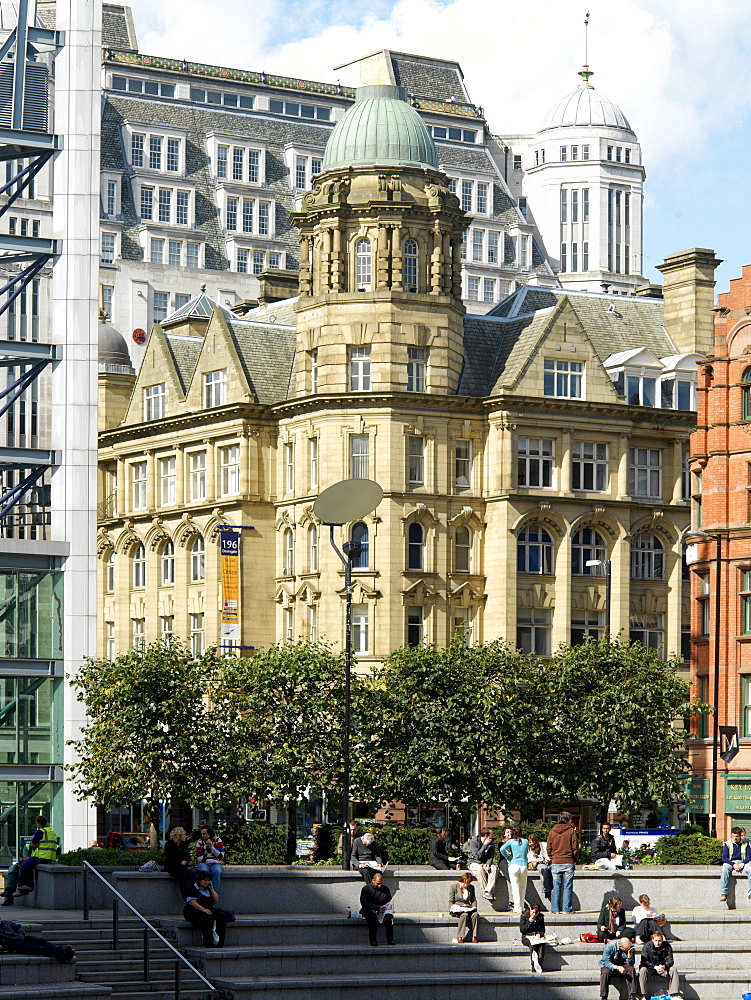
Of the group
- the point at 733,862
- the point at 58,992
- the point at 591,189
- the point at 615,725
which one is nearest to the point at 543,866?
the point at 733,862

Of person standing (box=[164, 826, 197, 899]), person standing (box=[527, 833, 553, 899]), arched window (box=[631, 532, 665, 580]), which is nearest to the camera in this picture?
person standing (box=[164, 826, 197, 899])

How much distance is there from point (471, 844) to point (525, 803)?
60.8 feet

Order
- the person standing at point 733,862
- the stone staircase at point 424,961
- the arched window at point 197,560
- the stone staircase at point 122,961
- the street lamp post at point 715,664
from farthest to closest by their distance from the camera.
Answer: the arched window at point 197,560 < the street lamp post at point 715,664 < the person standing at point 733,862 < the stone staircase at point 424,961 < the stone staircase at point 122,961

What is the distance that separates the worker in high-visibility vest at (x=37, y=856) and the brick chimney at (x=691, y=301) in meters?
52.8

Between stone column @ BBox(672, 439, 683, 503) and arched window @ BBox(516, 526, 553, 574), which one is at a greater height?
stone column @ BBox(672, 439, 683, 503)

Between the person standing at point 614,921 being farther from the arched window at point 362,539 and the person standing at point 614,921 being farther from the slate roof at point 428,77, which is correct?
the slate roof at point 428,77

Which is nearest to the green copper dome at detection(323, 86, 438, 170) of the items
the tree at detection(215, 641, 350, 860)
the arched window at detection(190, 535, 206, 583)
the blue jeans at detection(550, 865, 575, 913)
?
the arched window at detection(190, 535, 206, 583)

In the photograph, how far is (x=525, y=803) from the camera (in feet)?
215

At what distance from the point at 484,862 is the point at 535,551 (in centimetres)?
4119

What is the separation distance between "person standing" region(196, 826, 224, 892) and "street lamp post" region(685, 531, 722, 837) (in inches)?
1229

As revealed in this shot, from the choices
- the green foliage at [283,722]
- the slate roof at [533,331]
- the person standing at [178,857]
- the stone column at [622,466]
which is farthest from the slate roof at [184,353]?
the person standing at [178,857]

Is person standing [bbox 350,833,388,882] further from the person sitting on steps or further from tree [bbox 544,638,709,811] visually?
tree [bbox 544,638,709,811]

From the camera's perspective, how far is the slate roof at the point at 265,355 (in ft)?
290

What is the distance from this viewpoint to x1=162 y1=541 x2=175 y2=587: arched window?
304 ft
